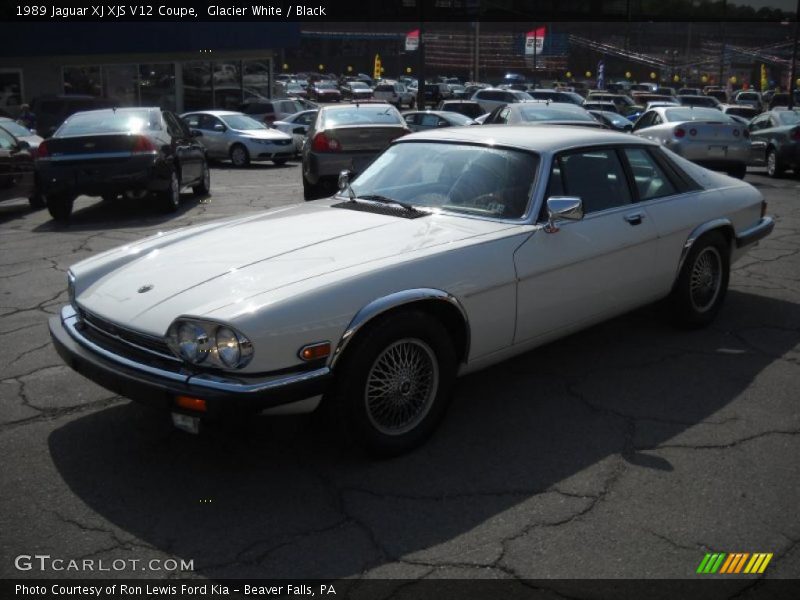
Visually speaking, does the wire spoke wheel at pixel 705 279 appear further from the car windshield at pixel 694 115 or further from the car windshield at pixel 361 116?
the car windshield at pixel 694 115

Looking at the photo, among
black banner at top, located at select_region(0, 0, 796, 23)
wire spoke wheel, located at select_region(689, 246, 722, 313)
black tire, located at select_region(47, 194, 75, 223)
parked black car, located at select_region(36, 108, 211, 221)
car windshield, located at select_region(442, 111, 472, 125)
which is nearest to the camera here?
wire spoke wheel, located at select_region(689, 246, 722, 313)

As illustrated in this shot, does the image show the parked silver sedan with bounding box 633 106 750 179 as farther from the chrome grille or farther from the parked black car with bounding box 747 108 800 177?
the chrome grille

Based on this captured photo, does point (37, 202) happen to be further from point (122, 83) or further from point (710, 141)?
point (122, 83)

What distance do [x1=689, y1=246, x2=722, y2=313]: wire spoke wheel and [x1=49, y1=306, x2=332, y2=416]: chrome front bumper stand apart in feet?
10.7

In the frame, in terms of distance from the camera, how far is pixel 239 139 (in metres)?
19.9

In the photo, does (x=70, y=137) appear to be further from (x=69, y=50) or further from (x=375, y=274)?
(x=69, y=50)

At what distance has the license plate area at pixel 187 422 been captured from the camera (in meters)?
3.48

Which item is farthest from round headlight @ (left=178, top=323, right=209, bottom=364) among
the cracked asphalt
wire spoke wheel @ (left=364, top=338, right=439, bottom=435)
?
wire spoke wheel @ (left=364, top=338, right=439, bottom=435)

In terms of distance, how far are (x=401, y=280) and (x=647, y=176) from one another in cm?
246

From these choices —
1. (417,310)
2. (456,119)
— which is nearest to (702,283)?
(417,310)

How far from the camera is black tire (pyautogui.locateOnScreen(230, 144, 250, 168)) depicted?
20.0 m

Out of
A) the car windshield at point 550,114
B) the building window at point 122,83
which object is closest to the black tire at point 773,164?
the car windshield at point 550,114

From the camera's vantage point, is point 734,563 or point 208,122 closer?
point 734,563

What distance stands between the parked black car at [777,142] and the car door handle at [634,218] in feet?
42.4
